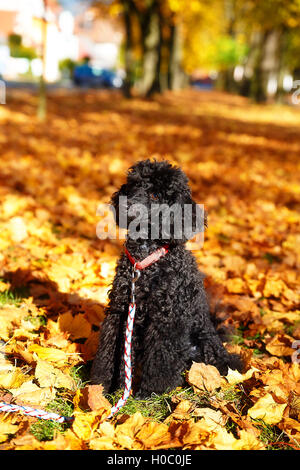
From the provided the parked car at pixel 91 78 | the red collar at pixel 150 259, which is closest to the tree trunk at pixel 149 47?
the parked car at pixel 91 78

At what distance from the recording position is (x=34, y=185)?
656cm

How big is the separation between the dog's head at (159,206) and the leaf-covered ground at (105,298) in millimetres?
928

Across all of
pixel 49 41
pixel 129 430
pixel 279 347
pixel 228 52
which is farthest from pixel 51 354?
pixel 49 41

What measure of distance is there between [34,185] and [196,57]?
48150mm

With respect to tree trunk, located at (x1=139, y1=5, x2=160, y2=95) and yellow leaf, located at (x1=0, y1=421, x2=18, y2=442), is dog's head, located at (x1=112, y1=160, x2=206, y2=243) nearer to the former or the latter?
yellow leaf, located at (x1=0, y1=421, x2=18, y2=442)

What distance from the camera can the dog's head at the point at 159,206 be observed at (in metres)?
2.51

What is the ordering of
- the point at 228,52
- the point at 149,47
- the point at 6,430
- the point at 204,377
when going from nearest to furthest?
the point at 6,430
the point at 204,377
the point at 149,47
the point at 228,52

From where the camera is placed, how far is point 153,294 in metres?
2.58

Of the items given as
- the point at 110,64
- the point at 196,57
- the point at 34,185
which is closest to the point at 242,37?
the point at 196,57

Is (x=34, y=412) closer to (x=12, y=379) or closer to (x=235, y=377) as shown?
(x=12, y=379)

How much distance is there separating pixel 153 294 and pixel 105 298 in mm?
1284

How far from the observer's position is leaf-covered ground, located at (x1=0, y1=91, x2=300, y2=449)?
7.75 feet

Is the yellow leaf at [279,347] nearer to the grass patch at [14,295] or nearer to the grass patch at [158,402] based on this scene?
the grass patch at [158,402]

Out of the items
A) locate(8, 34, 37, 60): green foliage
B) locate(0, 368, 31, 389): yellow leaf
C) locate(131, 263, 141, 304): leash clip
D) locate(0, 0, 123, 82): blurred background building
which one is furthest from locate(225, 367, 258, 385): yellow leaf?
locate(8, 34, 37, 60): green foliage
